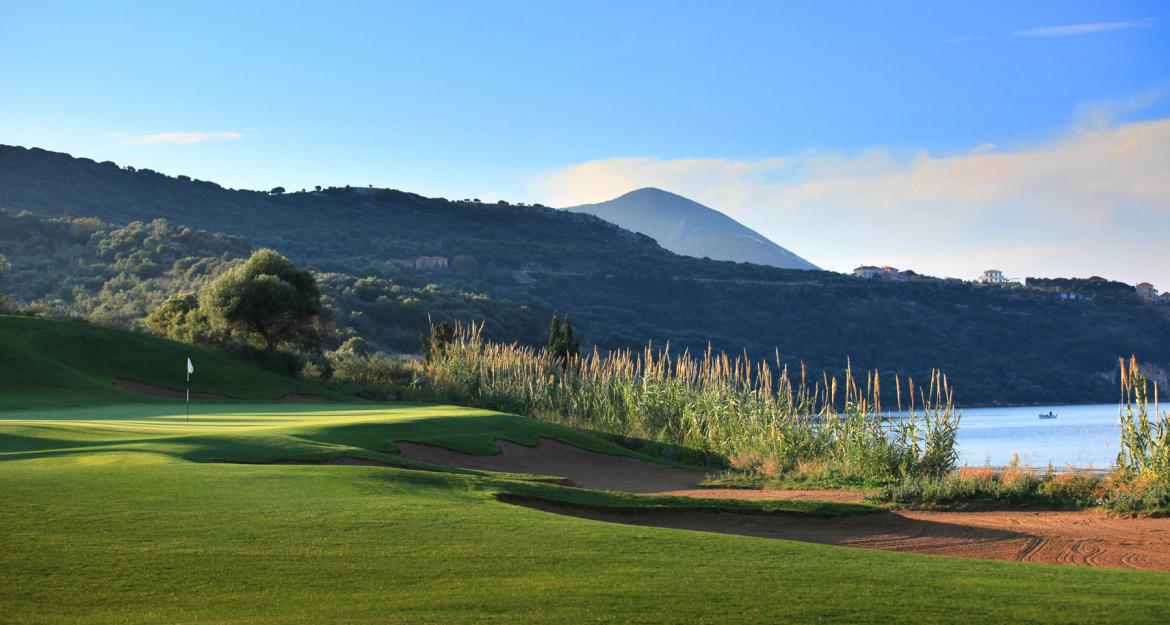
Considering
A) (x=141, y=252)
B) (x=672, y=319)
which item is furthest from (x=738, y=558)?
(x=672, y=319)

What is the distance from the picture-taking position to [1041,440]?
38.9m

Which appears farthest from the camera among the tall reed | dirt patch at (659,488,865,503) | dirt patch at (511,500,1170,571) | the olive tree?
the olive tree

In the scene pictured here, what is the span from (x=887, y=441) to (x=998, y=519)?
4157 mm

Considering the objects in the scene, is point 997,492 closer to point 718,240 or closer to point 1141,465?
point 1141,465

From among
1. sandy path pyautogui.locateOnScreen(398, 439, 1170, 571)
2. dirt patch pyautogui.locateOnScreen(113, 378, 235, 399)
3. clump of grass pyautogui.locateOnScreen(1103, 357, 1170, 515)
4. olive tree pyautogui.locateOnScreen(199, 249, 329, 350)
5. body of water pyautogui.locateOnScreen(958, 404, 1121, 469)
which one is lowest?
body of water pyautogui.locateOnScreen(958, 404, 1121, 469)

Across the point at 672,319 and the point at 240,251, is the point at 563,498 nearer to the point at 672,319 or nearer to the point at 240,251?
the point at 240,251

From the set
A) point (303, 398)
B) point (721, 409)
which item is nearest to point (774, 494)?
point (721, 409)

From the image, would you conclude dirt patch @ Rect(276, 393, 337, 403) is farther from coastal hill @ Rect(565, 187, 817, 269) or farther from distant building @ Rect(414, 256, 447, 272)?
coastal hill @ Rect(565, 187, 817, 269)

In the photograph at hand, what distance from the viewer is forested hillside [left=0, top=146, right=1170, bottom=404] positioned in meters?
62.0

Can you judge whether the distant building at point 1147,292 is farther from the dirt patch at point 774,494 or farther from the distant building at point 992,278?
the dirt patch at point 774,494

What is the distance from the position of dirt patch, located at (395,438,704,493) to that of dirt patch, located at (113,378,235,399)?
12886 millimetres

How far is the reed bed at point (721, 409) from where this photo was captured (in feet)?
60.1

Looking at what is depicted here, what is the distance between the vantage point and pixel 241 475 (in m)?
12.0

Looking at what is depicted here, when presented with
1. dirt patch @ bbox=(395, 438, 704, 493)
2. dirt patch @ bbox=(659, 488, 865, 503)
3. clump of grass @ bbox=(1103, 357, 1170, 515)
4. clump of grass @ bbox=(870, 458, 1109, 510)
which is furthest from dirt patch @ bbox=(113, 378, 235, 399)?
clump of grass @ bbox=(1103, 357, 1170, 515)
